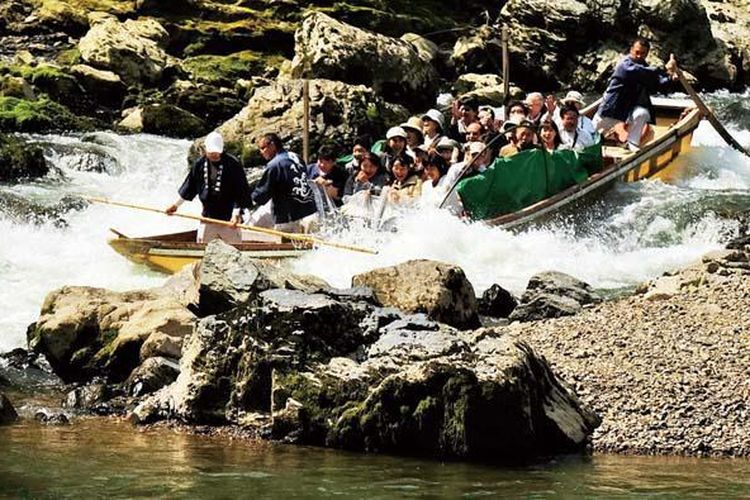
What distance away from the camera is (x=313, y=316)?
9.23m

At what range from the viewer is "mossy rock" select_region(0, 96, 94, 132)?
938 inches

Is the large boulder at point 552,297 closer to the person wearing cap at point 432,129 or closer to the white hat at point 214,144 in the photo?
the white hat at point 214,144

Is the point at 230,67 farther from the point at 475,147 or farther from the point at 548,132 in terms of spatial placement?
the point at 475,147

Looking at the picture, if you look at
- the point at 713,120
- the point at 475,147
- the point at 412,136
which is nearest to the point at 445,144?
the point at 412,136

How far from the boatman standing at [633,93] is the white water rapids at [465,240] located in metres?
1.02

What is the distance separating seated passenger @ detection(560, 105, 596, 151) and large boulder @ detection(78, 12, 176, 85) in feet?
35.9

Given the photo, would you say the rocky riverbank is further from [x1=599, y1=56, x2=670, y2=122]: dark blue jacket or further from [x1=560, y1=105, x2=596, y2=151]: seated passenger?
[x1=599, y1=56, x2=670, y2=122]: dark blue jacket

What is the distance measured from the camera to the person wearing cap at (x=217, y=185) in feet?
46.3

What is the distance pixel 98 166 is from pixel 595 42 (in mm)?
13844

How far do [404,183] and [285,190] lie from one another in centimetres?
181

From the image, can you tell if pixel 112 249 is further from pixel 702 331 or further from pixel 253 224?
pixel 702 331

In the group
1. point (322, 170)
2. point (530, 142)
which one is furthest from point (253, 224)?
point (530, 142)

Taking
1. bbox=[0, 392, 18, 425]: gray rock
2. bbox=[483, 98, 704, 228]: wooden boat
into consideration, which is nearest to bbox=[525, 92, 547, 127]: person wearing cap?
bbox=[483, 98, 704, 228]: wooden boat

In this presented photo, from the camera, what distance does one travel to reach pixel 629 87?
64.7ft
